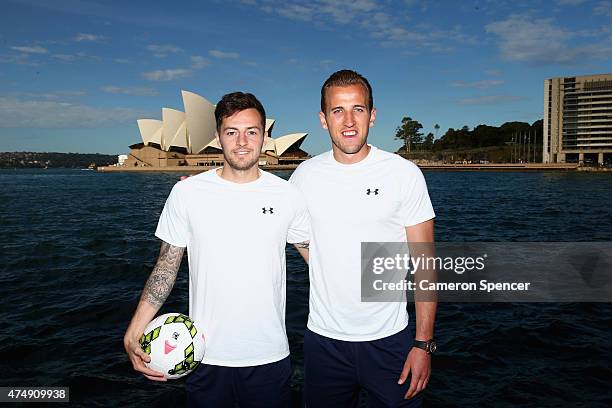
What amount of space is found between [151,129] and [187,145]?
400 inches

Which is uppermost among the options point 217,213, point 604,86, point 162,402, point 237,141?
point 604,86

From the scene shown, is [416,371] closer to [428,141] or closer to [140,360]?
[140,360]

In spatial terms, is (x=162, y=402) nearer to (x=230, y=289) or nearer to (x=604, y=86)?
(x=230, y=289)

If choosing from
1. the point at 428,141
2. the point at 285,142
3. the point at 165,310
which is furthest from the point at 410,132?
the point at 165,310

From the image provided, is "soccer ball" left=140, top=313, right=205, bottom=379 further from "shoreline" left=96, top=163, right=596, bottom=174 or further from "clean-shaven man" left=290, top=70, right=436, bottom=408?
"shoreline" left=96, top=163, right=596, bottom=174

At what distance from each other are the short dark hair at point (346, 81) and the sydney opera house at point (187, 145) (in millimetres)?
84228

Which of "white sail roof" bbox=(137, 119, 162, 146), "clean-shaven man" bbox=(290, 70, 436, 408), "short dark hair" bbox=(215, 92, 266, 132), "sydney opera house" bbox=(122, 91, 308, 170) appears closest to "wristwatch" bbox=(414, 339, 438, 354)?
"clean-shaven man" bbox=(290, 70, 436, 408)

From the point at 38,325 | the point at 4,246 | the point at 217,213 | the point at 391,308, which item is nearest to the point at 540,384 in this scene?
the point at 391,308

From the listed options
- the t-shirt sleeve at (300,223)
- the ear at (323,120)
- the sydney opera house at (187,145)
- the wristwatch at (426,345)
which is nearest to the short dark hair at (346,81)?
the ear at (323,120)

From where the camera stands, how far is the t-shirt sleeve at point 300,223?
9.71 feet

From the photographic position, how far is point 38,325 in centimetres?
741

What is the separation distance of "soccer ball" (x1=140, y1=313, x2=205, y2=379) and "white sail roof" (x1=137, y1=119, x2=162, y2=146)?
103 metres

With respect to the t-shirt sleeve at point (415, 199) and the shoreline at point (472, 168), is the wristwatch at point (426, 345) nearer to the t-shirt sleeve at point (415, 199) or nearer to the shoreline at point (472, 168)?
the t-shirt sleeve at point (415, 199)

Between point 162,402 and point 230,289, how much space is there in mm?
3214
